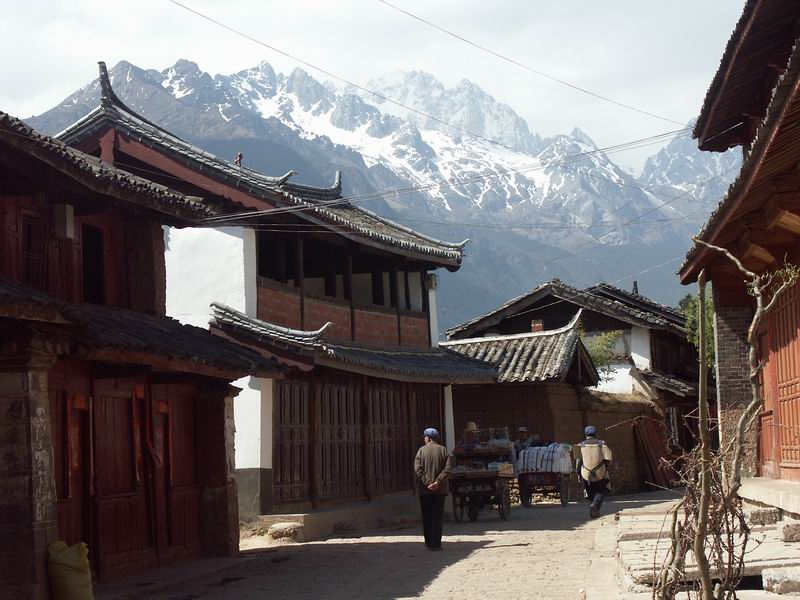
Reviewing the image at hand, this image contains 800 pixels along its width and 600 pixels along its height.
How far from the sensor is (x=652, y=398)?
34.2 metres

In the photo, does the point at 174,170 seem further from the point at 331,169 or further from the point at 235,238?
the point at 331,169

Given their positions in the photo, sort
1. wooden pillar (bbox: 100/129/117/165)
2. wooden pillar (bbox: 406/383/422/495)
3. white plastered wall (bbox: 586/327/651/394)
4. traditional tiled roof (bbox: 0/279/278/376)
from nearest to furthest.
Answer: traditional tiled roof (bbox: 0/279/278/376) → wooden pillar (bbox: 100/129/117/165) → wooden pillar (bbox: 406/383/422/495) → white plastered wall (bbox: 586/327/651/394)

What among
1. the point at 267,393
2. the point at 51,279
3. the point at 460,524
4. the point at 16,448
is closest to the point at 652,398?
the point at 460,524

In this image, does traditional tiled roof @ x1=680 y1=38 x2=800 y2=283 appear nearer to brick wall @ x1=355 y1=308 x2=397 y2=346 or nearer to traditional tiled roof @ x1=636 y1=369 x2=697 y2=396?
brick wall @ x1=355 y1=308 x2=397 y2=346

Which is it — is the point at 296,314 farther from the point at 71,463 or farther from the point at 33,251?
the point at 71,463

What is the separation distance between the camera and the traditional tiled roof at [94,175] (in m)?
11.1

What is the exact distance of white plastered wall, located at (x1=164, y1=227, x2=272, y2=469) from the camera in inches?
727

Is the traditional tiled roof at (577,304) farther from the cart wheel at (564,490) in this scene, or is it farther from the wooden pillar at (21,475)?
the wooden pillar at (21,475)

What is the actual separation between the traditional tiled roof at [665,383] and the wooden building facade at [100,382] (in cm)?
2164

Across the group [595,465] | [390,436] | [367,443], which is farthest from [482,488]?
[390,436]

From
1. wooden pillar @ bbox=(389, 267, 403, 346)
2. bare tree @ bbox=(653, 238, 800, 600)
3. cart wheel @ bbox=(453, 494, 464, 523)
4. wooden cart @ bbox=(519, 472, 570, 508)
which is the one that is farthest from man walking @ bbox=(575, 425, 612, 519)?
bare tree @ bbox=(653, 238, 800, 600)

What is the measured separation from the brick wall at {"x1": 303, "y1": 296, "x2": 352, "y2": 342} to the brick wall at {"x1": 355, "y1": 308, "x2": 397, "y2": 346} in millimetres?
467

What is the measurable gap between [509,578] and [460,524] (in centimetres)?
882

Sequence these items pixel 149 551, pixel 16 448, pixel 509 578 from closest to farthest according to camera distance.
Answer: pixel 16 448 < pixel 509 578 < pixel 149 551
